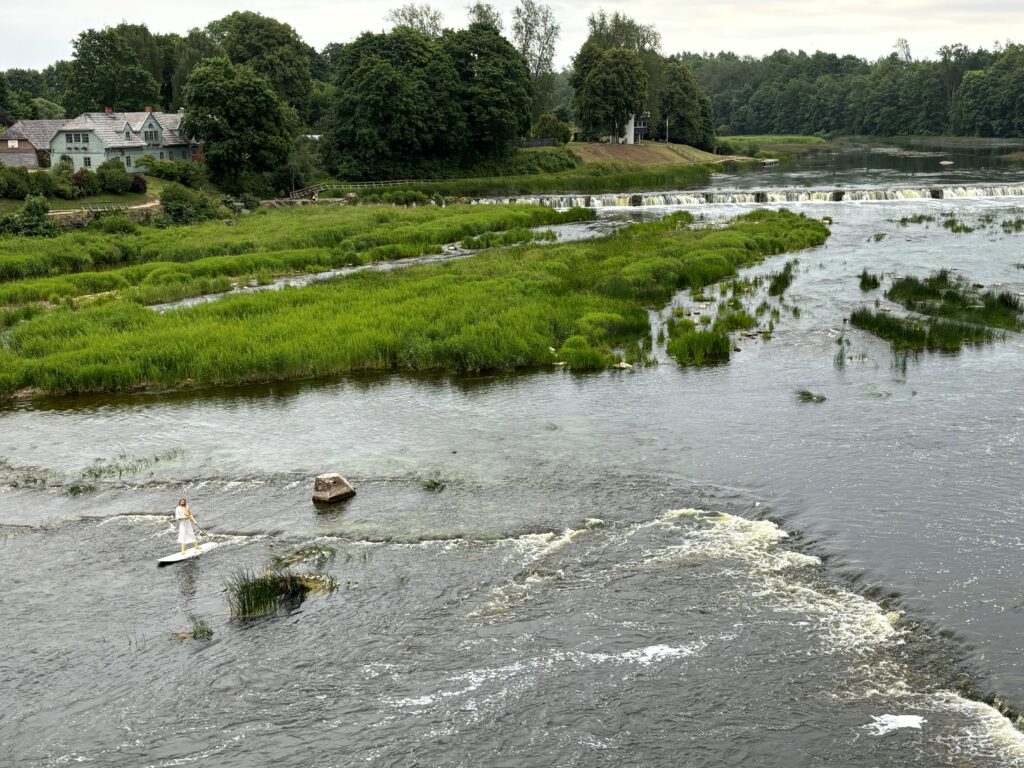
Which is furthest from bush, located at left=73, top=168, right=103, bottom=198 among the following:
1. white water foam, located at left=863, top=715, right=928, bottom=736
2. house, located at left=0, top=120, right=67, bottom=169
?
white water foam, located at left=863, top=715, right=928, bottom=736

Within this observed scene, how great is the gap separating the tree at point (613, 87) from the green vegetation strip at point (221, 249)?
69.0m

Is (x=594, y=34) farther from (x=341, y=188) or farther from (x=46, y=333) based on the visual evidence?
(x=46, y=333)

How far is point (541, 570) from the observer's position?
69.1 ft

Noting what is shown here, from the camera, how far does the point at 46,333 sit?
41906 millimetres

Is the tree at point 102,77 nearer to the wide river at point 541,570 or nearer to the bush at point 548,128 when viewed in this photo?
the bush at point 548,128

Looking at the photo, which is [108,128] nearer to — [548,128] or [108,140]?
[108,140]

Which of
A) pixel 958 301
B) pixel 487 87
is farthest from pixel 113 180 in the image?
pixel 958 301

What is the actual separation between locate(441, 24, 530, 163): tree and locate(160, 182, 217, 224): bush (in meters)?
45.8

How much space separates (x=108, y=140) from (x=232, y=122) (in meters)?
12.9

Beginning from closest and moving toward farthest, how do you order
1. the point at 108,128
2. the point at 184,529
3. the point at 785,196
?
the point at 184,529 → the point at 785,196 → the point at 108,128

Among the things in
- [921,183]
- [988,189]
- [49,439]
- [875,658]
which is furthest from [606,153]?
[875,658]

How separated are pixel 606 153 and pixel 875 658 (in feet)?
444

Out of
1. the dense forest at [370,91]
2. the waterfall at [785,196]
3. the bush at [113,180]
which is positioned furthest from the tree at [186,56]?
the waterfall at [785,196]

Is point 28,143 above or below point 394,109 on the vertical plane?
below
